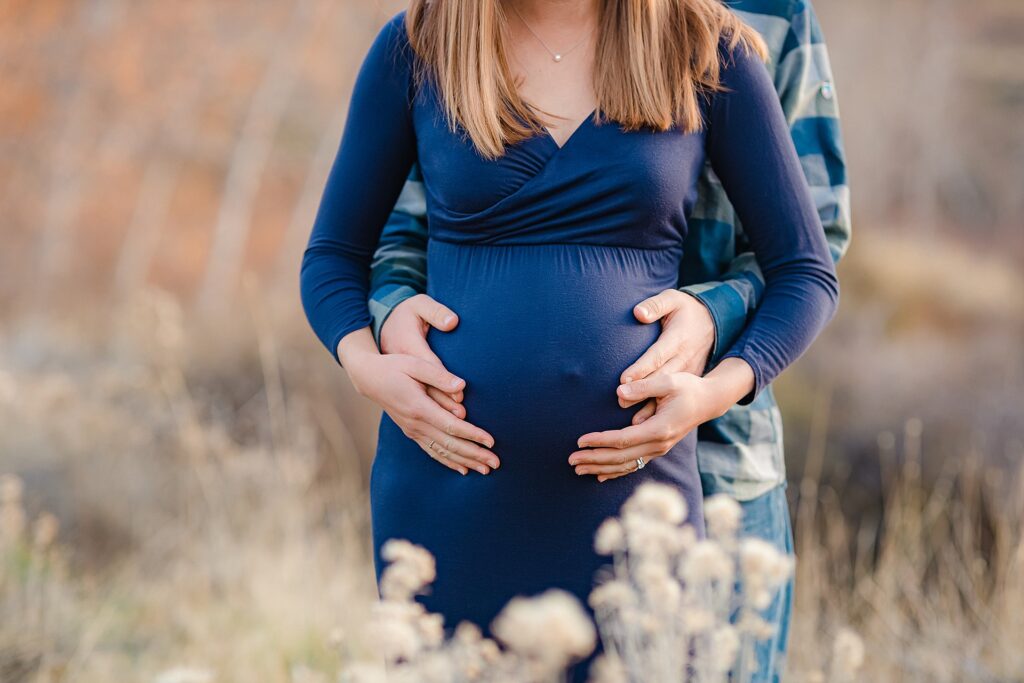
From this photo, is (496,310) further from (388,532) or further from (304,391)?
(304,391)

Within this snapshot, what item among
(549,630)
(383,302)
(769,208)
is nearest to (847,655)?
(549,630)

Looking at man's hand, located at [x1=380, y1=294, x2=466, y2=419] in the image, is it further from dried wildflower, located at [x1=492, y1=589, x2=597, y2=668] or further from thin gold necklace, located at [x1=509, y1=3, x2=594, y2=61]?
dried wildflower, located at [x1=492, y1=589, x2=597, y2=668]

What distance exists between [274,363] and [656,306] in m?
4.63

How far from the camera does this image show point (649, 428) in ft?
5.21

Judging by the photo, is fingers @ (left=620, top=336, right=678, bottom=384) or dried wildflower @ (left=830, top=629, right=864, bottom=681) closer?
dried wildflower @ (left=830, top=629, right=864, bottom=681)

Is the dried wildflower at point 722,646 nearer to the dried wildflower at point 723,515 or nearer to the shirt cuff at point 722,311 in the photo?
the dried wildflower at point 723,515

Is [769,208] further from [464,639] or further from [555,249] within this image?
[464,639]

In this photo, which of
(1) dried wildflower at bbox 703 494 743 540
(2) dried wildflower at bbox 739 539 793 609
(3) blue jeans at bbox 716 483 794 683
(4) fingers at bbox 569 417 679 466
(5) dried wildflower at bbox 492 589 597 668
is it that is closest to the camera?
(5) dried wildflower at bbox 492 589 597 668

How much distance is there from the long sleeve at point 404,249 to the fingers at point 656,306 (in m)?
0.45

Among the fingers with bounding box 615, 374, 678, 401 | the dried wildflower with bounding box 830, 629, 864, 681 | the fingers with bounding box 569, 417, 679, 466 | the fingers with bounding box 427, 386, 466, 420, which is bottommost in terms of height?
the dried wildflower with bounding box 830, 629, 864, 681

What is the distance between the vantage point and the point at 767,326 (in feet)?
5.58

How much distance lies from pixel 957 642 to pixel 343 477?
11.1ft

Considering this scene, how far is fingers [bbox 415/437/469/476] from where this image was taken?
1.66 m

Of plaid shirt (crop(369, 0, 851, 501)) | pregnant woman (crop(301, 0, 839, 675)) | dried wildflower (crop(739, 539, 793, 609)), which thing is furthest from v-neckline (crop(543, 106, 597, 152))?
dried wildflower (crop(739, 539, 793, 609))
